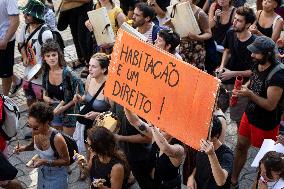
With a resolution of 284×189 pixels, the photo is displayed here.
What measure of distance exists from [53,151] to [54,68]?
1445 millimetres

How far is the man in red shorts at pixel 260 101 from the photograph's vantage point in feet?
17.4

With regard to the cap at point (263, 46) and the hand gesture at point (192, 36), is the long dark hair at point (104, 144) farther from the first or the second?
the hand gesture at point (192, 36)

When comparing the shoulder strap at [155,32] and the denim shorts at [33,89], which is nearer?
the denim shorts at [33,89]

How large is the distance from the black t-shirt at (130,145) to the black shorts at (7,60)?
282 centimetres

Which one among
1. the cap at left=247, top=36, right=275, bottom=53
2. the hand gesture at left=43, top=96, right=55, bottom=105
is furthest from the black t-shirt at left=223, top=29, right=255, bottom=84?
the hand gesture at left=43, top=96, right=55, bottom=105

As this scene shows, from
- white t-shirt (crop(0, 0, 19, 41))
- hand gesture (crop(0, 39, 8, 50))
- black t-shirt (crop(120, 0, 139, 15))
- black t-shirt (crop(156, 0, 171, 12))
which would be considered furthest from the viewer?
black t-shirt (crop(120, 0, 139, 15))

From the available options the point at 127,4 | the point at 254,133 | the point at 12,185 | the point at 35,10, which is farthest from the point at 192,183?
the point at 127,4

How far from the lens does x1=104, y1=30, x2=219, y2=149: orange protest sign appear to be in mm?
3863

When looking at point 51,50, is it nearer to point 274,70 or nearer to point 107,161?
point 107,161

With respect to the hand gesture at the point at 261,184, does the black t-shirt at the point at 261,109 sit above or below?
above

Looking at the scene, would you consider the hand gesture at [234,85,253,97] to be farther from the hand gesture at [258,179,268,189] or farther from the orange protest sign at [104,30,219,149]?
the orange protest sign at [104,30,219,149]

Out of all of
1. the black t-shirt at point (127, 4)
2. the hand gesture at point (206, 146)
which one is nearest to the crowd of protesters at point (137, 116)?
the hand gesture at point (206, 146)

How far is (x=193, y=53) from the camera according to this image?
692 centimetres

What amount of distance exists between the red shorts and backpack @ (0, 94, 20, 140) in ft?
8.43
